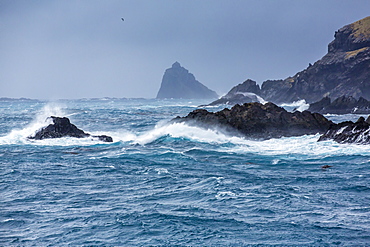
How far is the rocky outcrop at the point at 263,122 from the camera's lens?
121 ft

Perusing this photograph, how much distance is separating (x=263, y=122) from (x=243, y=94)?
12036 cm

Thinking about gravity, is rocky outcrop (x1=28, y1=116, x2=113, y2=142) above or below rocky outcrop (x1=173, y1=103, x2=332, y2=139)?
below

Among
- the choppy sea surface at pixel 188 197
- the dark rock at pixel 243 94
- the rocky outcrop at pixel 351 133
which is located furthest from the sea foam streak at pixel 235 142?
the dark rock at pixel 243 94

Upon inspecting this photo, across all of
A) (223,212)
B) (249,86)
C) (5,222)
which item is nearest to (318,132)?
(223,212)

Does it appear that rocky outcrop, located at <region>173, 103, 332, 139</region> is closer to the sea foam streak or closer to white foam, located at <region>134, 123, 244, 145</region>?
white foam, located at <region>134, 123, 244, 145</region>

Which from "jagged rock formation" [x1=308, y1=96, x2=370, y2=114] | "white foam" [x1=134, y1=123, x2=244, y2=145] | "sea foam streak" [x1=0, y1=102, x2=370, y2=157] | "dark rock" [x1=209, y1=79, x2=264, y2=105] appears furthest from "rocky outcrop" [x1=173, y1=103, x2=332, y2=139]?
"dark rock" [x1=209, y1=79, x2=264, y2=105]

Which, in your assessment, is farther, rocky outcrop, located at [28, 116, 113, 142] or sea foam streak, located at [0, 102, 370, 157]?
rocky outcrop, located at [28, 116, 113, 142]

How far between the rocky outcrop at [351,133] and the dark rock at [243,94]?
374ft

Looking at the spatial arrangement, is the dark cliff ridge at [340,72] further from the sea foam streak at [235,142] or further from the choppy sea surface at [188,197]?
the choppy sea surface at [188,197]

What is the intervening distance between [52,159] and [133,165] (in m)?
6.11

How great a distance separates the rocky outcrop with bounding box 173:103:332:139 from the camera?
37.0m

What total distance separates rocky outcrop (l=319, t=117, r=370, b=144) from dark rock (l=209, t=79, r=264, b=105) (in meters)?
114

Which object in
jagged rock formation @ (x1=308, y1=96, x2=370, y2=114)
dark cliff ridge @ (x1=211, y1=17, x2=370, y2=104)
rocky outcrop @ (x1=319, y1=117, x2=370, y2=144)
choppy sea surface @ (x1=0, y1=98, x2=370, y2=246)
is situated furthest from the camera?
dark cliff ridge @ (x1=211, y1=17, x2=370, y2=104)

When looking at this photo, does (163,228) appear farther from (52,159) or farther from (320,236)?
(52,159)
